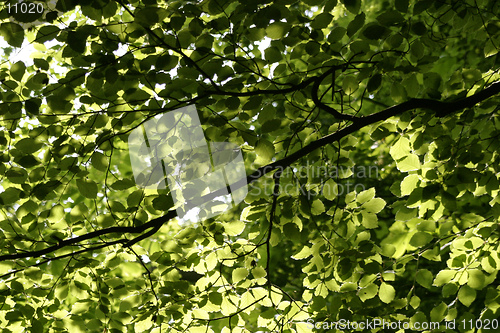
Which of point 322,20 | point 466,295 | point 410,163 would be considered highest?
point 322,20

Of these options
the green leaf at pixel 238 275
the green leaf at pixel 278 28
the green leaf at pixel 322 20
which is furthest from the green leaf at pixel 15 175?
the green leaf at pixel 322 20

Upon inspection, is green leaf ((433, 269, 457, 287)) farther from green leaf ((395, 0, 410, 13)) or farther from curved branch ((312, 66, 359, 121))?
green leaf ((395, 0, 410, 13))

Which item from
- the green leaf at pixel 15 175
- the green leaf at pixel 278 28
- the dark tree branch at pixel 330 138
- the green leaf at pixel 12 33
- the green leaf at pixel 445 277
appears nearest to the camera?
the green leaf at pixel 12 33

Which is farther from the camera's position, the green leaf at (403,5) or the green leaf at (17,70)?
the green leaf at (17,70)

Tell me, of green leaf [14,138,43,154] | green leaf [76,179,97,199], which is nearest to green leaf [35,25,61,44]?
green leaf [14,138,43,154]

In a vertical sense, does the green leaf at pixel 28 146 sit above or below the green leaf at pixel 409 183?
above

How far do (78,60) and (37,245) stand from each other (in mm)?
1436

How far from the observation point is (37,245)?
2.68 m

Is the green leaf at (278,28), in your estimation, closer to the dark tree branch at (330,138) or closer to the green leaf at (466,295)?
the dark tree branch at (330,138)

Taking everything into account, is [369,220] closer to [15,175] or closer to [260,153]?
[260,153]

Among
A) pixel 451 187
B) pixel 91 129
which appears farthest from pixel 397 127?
pixel 91 129

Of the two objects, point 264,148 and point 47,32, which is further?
point 264,148

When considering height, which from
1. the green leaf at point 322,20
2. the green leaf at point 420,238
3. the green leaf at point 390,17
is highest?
the green leaf at point 322,20

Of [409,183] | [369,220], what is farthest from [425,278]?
[409,183]
